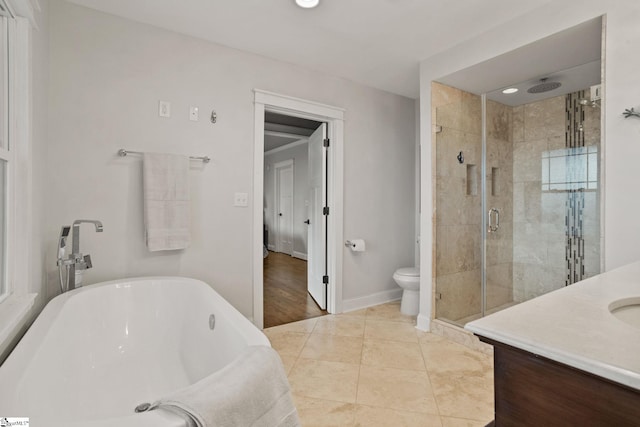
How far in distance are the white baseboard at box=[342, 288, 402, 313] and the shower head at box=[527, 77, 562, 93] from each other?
7.60 ft

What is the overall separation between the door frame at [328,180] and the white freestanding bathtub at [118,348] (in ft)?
2.60

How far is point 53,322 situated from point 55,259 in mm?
754

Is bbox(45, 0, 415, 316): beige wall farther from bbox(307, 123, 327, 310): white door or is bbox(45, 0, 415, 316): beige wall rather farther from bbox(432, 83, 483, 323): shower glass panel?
bbox(432, 83, 483, 323): shower glass panel

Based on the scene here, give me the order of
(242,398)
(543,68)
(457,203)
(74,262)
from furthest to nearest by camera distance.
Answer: (457,203) → (543,68) → (74,262) → (242,398)

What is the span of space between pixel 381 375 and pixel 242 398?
1.47 meters

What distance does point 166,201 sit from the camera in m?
2.26

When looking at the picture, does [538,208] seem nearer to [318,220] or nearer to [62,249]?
[318,220]

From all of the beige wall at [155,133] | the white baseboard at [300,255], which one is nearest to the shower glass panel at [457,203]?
the beige wall at [155,133]

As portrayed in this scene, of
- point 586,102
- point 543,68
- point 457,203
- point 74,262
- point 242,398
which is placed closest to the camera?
point 242,398

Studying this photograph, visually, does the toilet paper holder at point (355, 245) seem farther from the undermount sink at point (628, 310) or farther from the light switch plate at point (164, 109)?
the undermount sink at point (628, 310)

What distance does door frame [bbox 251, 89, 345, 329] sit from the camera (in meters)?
2.73

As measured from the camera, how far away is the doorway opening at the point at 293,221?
11.0ft

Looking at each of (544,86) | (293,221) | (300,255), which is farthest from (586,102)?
(293,221)

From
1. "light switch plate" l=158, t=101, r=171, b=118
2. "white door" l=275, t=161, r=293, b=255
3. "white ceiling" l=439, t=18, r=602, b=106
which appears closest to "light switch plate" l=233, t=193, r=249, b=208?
"light switch plate" l=158, t=101, r=171, b=118
